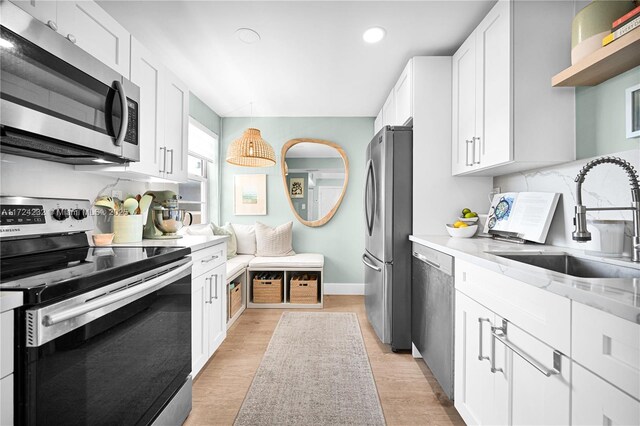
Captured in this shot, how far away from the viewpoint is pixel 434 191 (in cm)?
241

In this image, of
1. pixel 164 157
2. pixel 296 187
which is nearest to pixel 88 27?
pixel 164 157

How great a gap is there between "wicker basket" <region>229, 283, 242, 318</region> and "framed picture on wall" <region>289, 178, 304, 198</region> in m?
1.41

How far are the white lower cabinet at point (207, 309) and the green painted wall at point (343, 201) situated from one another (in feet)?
6.03

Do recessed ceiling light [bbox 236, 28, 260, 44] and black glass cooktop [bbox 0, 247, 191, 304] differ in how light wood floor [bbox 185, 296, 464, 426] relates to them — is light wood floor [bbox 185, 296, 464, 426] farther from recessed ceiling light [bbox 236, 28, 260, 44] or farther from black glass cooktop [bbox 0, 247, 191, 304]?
recessed ceiling light [bbox 236, 28, 260, 44]

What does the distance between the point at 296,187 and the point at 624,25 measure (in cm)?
334

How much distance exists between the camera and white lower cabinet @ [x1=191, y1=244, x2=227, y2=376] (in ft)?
6.11

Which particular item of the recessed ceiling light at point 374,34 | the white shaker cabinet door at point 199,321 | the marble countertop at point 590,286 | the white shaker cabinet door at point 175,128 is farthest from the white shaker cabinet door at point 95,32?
the marble countertop at point 590,286

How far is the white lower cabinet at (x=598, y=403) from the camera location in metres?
0.67

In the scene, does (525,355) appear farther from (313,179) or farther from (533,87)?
(313,179)

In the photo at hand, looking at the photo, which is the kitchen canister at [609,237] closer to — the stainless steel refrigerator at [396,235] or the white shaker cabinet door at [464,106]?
the white shaker cabinet door at [464,106]

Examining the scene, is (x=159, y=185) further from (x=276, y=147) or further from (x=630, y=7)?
(x=630, y=7)

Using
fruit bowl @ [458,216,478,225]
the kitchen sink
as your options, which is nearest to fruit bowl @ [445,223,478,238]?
fruit bowl @ [458,216,478,225]

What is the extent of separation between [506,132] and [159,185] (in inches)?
103

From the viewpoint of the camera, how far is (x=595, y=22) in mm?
1354
